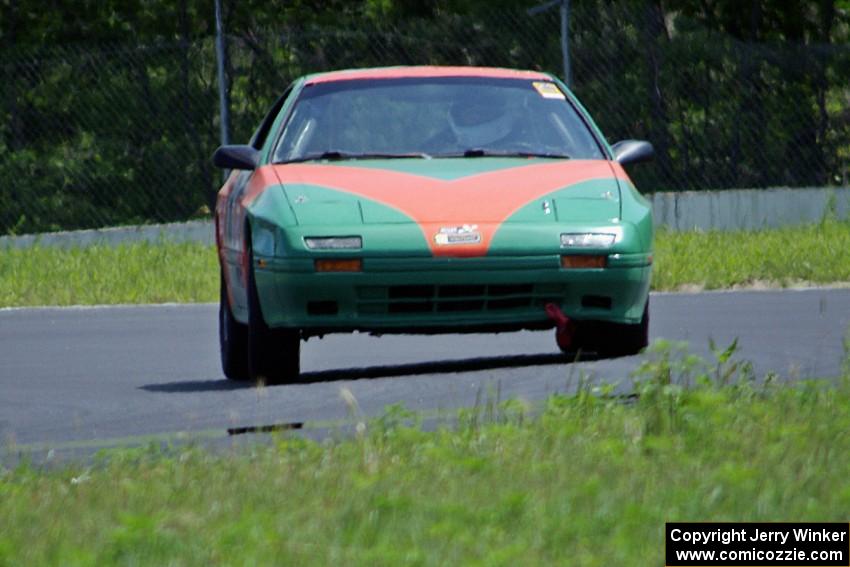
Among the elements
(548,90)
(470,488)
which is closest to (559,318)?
(548,90)

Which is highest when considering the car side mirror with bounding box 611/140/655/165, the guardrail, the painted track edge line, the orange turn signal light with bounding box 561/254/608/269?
the car side mirror with bounding box 611/140/655/165

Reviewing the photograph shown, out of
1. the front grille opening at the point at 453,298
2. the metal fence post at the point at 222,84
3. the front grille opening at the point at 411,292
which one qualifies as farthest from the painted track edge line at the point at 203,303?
the front grille opening at the point at 411,292

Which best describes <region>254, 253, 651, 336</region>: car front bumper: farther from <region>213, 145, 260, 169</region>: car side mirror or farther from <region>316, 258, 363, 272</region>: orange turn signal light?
<region>213, 145, 260, 169</region>: car side mirror

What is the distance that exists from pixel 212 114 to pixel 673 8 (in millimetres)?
7654

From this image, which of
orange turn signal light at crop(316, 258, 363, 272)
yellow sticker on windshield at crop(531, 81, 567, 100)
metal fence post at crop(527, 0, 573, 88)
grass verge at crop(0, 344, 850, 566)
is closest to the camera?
grass verge at crop(0, 344, 850, 566)

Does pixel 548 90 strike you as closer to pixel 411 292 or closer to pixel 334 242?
pixel 411 292

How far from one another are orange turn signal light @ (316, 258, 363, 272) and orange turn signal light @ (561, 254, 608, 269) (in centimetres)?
89

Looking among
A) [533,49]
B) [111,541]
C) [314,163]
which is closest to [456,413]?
[314,163]

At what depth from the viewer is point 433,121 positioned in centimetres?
1011

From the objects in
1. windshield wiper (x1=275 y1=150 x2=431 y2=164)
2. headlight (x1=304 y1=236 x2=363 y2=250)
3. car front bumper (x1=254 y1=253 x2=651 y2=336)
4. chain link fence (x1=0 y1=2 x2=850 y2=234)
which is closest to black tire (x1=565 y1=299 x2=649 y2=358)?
car front bumper (x1=254 y1=253 x2=651 y2=336)

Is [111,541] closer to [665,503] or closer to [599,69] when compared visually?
[665,503]

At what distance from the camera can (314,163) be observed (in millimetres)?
9719

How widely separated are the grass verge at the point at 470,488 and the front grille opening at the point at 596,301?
1635mm

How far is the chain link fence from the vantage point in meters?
20.3
